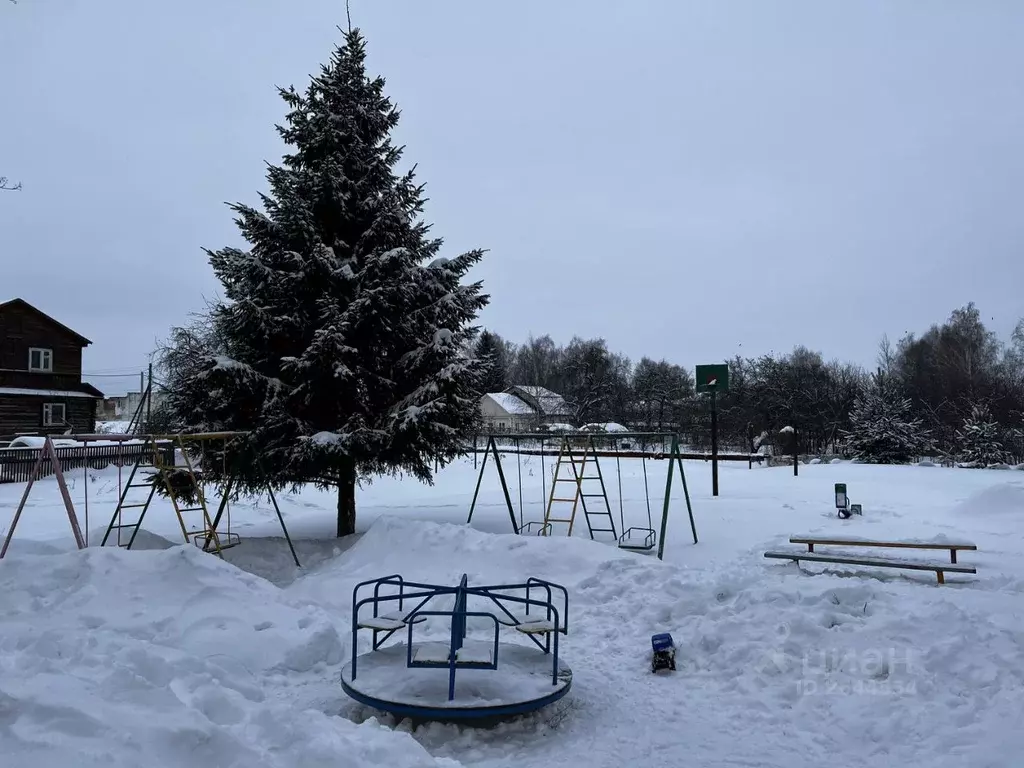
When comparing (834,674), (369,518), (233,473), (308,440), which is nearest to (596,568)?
(834,674)

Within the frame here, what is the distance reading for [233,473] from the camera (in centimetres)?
1270

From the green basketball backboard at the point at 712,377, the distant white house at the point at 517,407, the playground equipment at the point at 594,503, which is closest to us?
the playground equipment at the point at 594,503

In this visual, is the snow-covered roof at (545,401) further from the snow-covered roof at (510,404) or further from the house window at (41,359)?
the house window at (41,359)

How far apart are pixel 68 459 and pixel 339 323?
20.3 metres

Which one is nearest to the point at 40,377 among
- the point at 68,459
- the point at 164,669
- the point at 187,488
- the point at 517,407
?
the point at 68,459

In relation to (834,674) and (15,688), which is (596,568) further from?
(15,688)

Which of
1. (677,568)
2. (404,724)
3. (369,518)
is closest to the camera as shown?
(404,724)

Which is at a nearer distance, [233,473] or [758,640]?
[758,640]

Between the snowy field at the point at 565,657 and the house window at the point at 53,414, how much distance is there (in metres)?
27.3

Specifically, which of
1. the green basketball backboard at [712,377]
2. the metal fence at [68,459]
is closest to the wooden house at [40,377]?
the metal fence at [68,459]

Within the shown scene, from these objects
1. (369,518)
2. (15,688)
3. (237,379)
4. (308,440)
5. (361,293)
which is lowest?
(369,518)

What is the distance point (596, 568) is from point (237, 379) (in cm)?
728

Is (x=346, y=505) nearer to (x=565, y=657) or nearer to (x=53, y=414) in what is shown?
(x=565, y=657)

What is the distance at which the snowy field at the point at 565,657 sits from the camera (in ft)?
14.2
